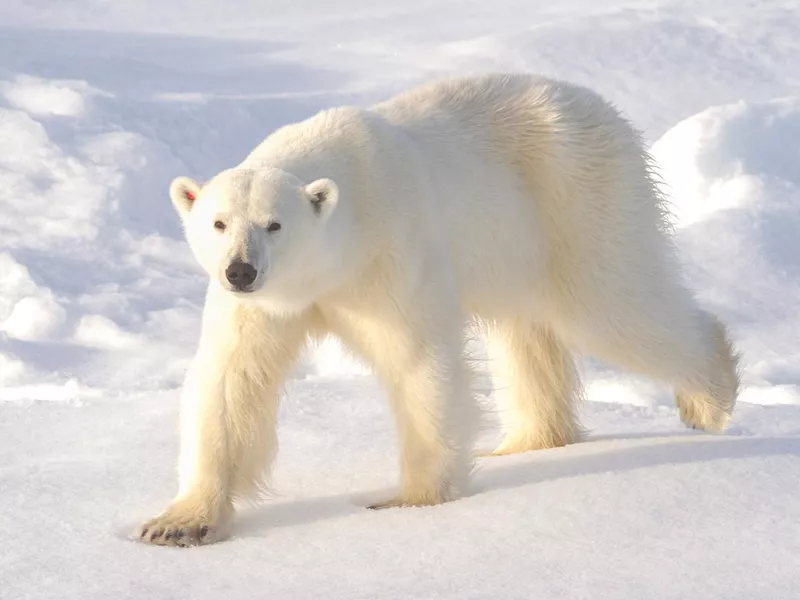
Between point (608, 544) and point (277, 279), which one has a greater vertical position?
point (277, 279)


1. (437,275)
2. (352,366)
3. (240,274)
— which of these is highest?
(240,274)

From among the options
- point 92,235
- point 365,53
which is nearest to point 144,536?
point 92,235

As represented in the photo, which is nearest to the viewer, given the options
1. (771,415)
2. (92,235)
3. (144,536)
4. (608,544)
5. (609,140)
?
(608,544)

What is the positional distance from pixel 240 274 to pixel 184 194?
49 cm

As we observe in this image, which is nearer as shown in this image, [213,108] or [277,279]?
[277,279]

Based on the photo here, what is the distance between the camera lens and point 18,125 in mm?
11273

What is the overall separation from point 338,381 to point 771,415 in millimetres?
1858

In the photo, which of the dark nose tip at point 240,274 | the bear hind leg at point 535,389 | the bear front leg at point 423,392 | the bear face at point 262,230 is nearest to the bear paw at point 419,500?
the bear front leg at point 423,392

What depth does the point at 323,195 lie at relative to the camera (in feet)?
11.3

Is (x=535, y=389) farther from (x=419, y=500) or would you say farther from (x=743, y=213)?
(x=743, y=213)

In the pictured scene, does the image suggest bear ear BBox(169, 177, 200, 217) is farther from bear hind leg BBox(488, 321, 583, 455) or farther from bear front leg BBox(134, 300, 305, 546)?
bear hind leg BBox(488, 321, 583, 455)

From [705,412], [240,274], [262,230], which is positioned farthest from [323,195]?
[705,412]

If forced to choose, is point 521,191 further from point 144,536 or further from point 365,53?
point 365,53

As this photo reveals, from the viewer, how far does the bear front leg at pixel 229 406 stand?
363cm
